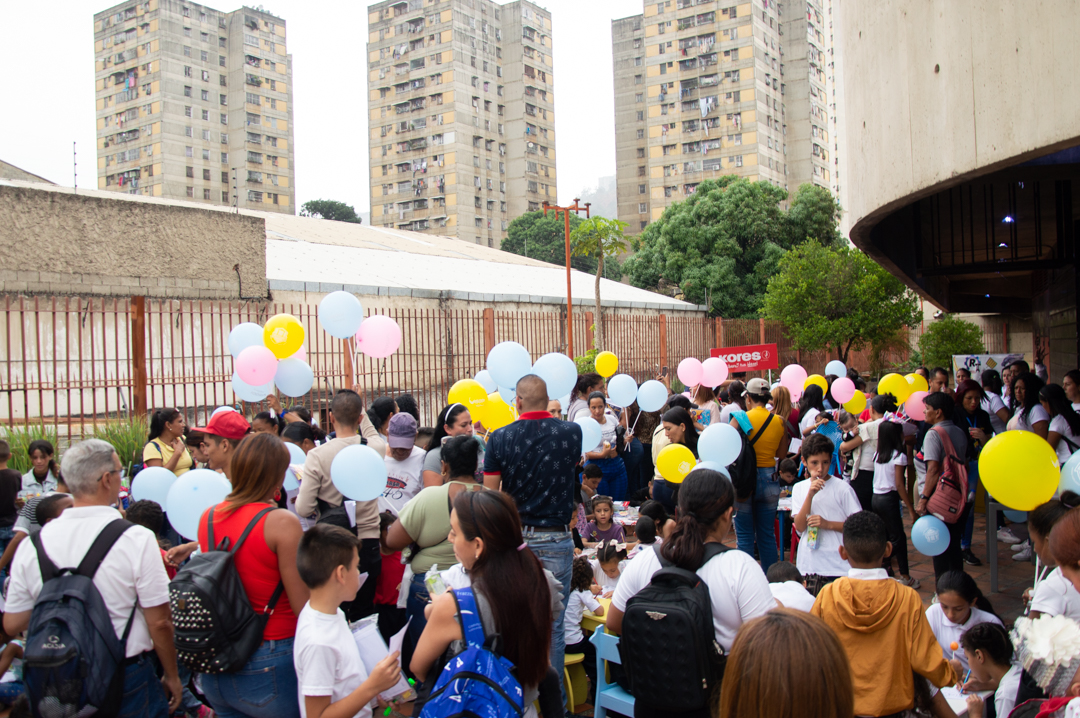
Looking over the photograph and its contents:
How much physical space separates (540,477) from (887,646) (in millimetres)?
1727

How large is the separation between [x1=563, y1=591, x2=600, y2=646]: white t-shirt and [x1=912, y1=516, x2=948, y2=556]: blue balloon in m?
2.48

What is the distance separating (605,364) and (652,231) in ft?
67.5

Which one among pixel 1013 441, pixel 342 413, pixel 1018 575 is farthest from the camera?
pixel 1018 575

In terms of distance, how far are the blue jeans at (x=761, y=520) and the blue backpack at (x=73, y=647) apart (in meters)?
4.72

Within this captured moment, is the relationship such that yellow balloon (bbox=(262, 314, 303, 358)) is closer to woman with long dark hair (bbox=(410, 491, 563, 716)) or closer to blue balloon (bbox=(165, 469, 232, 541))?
blue balloon (bbox=(165, 469, 232, 541))

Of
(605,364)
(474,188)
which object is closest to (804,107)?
(474,188)

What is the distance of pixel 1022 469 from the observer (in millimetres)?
4102

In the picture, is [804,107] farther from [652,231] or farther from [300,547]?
[300,547]

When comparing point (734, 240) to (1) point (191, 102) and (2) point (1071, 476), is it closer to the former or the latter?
(2) point (1071, 476)

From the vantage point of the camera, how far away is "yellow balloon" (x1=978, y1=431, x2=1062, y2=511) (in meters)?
4.10

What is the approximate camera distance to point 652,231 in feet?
97.9

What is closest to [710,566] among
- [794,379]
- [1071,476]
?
[1071,476]

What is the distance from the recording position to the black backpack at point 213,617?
2.62 meters

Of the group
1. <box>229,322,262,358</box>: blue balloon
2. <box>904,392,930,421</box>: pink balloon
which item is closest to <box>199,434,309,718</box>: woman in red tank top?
<box>229,322,262,358</box>: blue balloon
